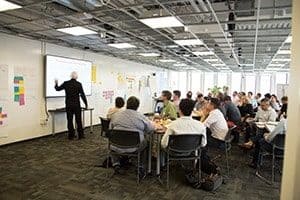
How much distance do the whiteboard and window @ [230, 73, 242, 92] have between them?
35.7 ft

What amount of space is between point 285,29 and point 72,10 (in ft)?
14.0

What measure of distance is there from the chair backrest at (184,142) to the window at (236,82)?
1355 centimetres

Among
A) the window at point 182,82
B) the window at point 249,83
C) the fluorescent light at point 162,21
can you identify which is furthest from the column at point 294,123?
the window at point 182,82

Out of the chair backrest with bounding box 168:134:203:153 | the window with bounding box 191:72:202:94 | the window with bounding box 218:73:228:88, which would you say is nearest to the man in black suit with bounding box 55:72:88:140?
the chair backrest with bounding box 168:134:203:153

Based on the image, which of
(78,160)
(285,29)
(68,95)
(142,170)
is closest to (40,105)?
(68,95)

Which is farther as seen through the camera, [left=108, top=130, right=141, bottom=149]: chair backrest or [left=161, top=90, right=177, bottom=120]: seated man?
[left=161, top=90, right=177, bottom=120]: seated man

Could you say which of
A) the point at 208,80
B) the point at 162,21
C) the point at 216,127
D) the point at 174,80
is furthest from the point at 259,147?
the point at 208,80

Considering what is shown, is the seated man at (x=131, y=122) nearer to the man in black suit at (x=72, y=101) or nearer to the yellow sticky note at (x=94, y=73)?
the man in black suit at (x=72, y=101)

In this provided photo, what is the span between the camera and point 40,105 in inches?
255

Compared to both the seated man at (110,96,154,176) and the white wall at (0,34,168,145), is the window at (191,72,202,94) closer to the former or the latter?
the white wall at (0,34,168,145)

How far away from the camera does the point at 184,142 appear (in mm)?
3387

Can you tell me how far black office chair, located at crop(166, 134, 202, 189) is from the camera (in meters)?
3.36

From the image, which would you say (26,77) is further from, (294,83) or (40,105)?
(294,83)

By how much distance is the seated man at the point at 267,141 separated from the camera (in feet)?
12.0
